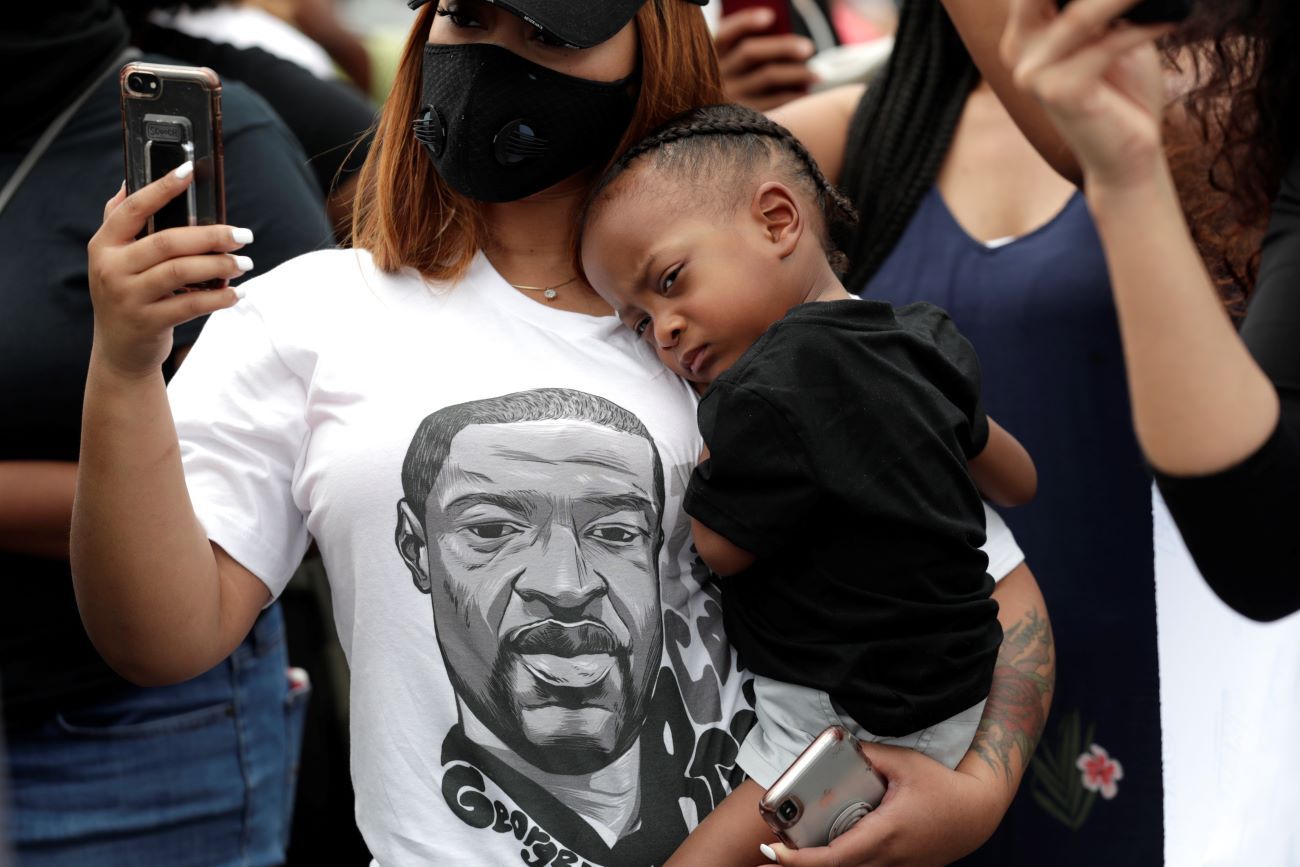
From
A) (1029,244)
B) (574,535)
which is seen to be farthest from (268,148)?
(1029,244)

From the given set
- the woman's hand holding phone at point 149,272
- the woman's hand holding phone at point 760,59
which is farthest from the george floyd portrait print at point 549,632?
the woman's hand holding phone at point 760,59

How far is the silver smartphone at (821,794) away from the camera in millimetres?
1736

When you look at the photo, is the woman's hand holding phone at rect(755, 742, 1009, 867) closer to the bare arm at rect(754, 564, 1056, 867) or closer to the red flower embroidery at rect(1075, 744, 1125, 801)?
the bare arm at rect(754, 564, 1056, 867)

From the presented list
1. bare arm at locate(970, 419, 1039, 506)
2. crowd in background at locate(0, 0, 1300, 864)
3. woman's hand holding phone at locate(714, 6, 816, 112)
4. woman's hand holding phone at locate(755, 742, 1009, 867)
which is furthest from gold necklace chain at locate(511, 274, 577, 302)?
woman's hand holding phone at locate(714, 6, 816, 112)

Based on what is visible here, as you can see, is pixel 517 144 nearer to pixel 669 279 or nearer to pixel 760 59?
pixel 669 279

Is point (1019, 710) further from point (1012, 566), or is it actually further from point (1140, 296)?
point (1140, 296)

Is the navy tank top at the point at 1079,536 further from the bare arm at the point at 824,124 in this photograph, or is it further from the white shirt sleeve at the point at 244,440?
the white shirt sleeve at the point at 244,440

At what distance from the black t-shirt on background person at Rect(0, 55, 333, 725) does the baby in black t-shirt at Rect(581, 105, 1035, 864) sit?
783 mm

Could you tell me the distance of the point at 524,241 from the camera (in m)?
2.15

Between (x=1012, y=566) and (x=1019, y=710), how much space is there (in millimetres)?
208

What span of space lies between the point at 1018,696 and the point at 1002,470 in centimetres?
32

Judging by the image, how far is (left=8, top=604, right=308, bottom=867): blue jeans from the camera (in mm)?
2428

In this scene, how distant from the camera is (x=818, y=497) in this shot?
1.80m

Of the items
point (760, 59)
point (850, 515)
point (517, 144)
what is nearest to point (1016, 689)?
point (850, 515)
